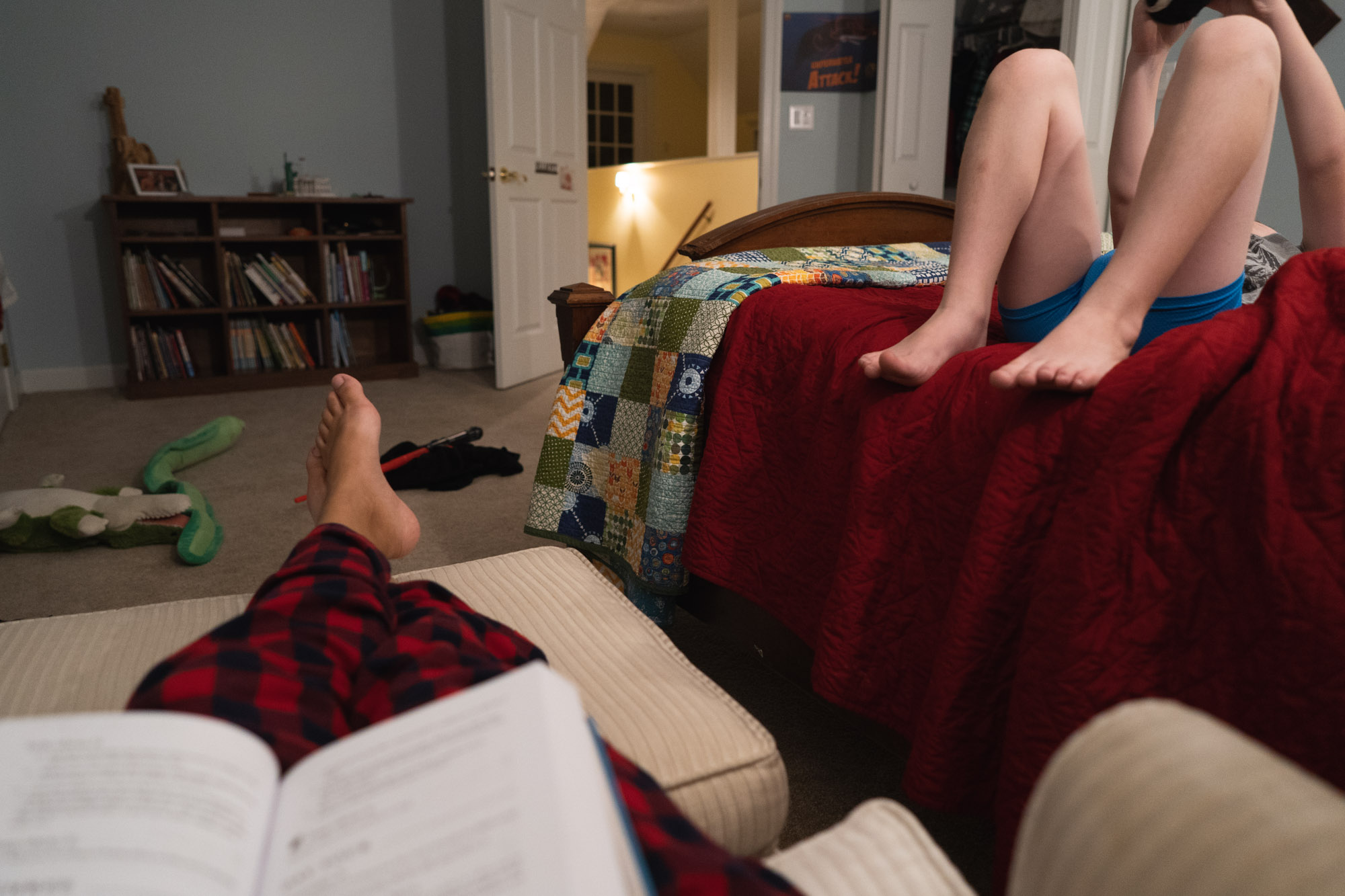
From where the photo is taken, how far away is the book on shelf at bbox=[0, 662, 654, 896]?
372 millimetres

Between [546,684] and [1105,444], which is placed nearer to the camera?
[546,684]

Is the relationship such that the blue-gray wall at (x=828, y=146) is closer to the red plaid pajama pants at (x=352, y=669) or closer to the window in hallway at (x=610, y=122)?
the red plaid pajama pants at (x=352, y=669)

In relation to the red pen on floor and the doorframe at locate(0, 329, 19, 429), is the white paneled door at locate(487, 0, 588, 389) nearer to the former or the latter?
the red pen on floor

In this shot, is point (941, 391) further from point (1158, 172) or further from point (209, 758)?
point (209, 758)

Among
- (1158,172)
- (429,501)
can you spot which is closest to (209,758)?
(1158,172)

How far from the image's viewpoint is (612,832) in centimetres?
39

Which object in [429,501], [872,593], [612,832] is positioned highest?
[612,832]

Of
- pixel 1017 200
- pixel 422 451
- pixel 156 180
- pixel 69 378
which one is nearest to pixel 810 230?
pixel 1017 200

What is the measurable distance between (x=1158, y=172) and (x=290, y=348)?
3.72 meters

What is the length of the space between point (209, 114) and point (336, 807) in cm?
422

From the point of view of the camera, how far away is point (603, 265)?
750 centimetres

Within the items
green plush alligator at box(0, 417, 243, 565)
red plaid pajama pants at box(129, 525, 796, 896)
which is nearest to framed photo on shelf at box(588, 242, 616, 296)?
green plush alligator at box(0, 417, 243, 565)

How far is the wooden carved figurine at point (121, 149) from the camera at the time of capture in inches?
138

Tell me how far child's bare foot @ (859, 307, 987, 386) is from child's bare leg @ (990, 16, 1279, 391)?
14 centimetres
